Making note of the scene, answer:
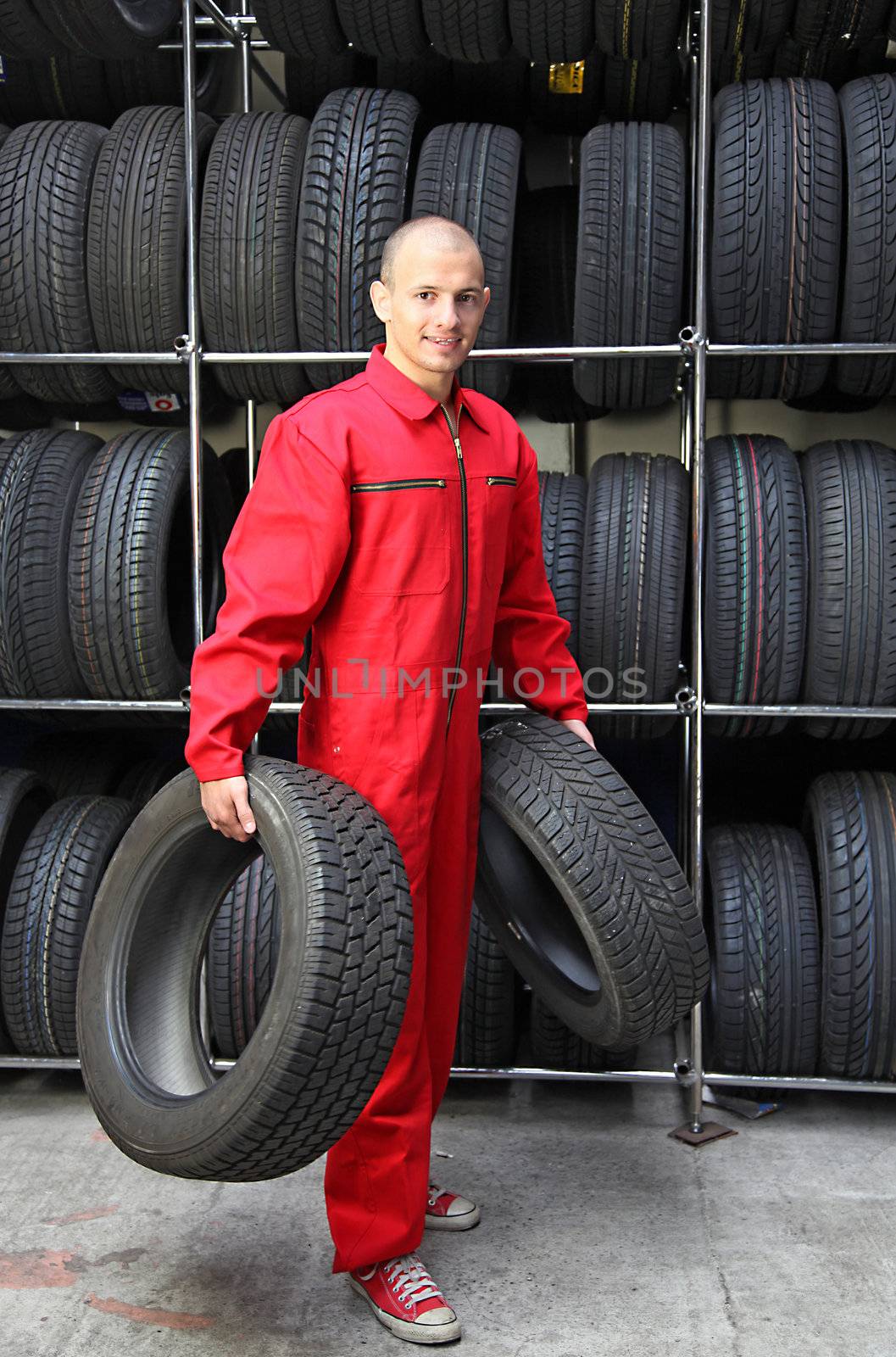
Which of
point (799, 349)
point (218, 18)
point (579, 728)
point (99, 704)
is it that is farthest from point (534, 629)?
point (218, 18)

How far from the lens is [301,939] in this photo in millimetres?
2074

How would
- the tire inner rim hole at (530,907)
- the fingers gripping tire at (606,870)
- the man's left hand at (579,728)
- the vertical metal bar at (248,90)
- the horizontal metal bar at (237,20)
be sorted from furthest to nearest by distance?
1. the vertical metal bar at (248,90)
2. the horizontal metal bar at (237,20)
3. the tire inner rim hole at (530,907)
4. the man's left hand at (579,728)
5. the fingers gripping tire at (606,870)

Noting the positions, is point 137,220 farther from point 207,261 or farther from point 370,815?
point 370,815

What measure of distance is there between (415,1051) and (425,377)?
1.30 metres

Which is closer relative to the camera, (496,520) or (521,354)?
(496,520)

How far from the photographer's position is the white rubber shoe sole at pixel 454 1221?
270 cm

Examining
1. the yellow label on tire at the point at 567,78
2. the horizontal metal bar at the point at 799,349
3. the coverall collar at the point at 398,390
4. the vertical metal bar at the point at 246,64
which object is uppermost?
the vertical metal bar at the point at 246,64

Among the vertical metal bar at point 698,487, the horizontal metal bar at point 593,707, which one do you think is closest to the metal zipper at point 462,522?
the horizontal metal bar at point 593,707

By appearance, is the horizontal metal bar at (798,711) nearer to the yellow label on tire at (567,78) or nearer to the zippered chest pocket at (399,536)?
the zippered chest pocket at (399,536)

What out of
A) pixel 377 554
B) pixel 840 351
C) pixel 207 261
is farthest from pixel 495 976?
pixel 207 261

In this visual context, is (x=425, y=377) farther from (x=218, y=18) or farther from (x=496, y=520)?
(x=218, y=18)

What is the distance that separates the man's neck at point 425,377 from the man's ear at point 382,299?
0.20 feet

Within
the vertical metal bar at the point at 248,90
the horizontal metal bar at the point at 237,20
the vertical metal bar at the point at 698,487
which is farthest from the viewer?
the vertical metal bar at the point at 248,90

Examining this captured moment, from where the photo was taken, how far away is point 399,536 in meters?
2.32
